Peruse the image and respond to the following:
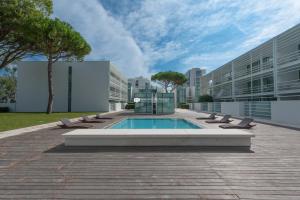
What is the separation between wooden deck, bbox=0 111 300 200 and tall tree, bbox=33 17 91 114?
1893 centimetres

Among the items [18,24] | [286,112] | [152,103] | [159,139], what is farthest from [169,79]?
[159,139]

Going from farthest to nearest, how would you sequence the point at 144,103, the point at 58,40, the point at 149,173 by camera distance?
the point at 144,103
the point at 58,40
the point at 149,173

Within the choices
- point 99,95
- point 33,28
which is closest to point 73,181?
point 33,28

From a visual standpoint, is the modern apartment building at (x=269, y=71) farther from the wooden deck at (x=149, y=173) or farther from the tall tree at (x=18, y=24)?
the tall tree at (x=18, y=24)

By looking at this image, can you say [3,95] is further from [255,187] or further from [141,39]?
[255,187]

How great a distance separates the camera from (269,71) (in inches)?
877

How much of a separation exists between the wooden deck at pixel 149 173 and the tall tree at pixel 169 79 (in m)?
44.9

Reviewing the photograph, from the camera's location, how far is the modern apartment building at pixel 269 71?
1900cm

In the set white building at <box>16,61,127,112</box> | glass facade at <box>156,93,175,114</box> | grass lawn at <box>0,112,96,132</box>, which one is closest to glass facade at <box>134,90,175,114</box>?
glass facade at <box>156,93,175,114</box>

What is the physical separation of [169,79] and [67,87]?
82.4 ft

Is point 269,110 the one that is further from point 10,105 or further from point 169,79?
point 10,105

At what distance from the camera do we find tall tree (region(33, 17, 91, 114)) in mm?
22469

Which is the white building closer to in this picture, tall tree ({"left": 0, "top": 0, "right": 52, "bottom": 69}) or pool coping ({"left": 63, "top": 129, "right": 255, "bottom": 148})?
tall tree ({"left": 0, "top": 0, "right": 52, "bottom": 69})

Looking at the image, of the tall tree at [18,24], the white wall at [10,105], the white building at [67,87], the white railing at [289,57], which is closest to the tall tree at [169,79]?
the white building at [67,87]
